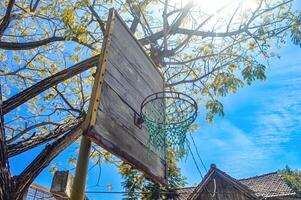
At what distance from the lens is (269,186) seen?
17625 mm

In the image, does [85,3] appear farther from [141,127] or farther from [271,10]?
[271,10]

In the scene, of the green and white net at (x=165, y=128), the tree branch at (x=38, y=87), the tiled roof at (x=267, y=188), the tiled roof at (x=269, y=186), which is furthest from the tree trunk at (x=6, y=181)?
the tiled roof at (x=269, y=186)

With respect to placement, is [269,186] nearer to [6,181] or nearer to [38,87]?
[38,87]

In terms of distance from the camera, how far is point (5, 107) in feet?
16.7

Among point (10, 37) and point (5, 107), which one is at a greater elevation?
point (10, 37)

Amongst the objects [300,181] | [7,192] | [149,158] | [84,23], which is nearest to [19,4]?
[84,23]

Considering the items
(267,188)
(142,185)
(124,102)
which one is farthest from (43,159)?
(267,188)

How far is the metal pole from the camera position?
3080 millimetres

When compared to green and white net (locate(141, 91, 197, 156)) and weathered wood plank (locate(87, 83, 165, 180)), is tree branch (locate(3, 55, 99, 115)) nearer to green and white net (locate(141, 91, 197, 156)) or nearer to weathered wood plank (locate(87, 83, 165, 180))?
green and white net (locate(141, 91, 197, 156))

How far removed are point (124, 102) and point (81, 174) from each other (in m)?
1.11

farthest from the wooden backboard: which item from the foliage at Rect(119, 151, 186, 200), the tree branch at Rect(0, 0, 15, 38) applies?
the foliage at Rect(119, 151, 186, 200)

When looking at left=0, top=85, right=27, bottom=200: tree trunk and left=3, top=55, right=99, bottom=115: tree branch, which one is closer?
left=0, top=85, right=27, bottom=200: tree trunk

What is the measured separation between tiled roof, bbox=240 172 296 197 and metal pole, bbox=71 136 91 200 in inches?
579

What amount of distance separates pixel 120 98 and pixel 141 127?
27.1 inches
